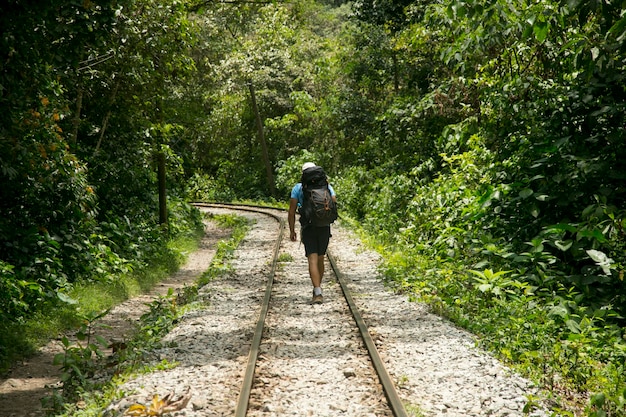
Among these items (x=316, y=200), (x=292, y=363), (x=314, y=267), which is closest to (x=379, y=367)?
(x=292, y=363)

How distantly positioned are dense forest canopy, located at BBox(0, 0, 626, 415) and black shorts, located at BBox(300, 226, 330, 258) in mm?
1734

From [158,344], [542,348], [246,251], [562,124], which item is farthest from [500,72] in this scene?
[246,251]

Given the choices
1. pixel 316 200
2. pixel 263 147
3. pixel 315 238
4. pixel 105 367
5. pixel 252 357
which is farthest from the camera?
pixel 263 147

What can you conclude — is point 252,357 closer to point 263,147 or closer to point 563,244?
point 563,244

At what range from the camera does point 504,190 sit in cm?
1000

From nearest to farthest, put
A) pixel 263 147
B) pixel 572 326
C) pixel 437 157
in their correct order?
pixel 572 326, pixel 437 157, pixel 263 147

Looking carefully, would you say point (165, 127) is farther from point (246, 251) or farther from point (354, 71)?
point (354, 71)

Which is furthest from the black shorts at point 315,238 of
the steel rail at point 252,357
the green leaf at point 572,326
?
the green leaf at point 572,326

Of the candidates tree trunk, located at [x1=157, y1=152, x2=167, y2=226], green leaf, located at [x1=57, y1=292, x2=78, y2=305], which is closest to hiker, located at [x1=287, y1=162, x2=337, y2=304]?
green leaf, located at [x1=57, y1=292, x2=78, y2=305]

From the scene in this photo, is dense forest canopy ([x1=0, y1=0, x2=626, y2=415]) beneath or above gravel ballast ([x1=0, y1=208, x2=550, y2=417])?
above

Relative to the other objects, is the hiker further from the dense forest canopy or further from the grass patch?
the grass patch

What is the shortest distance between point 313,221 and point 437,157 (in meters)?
9.41

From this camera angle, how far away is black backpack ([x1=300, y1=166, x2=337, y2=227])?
9.38m

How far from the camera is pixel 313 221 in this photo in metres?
9.44
